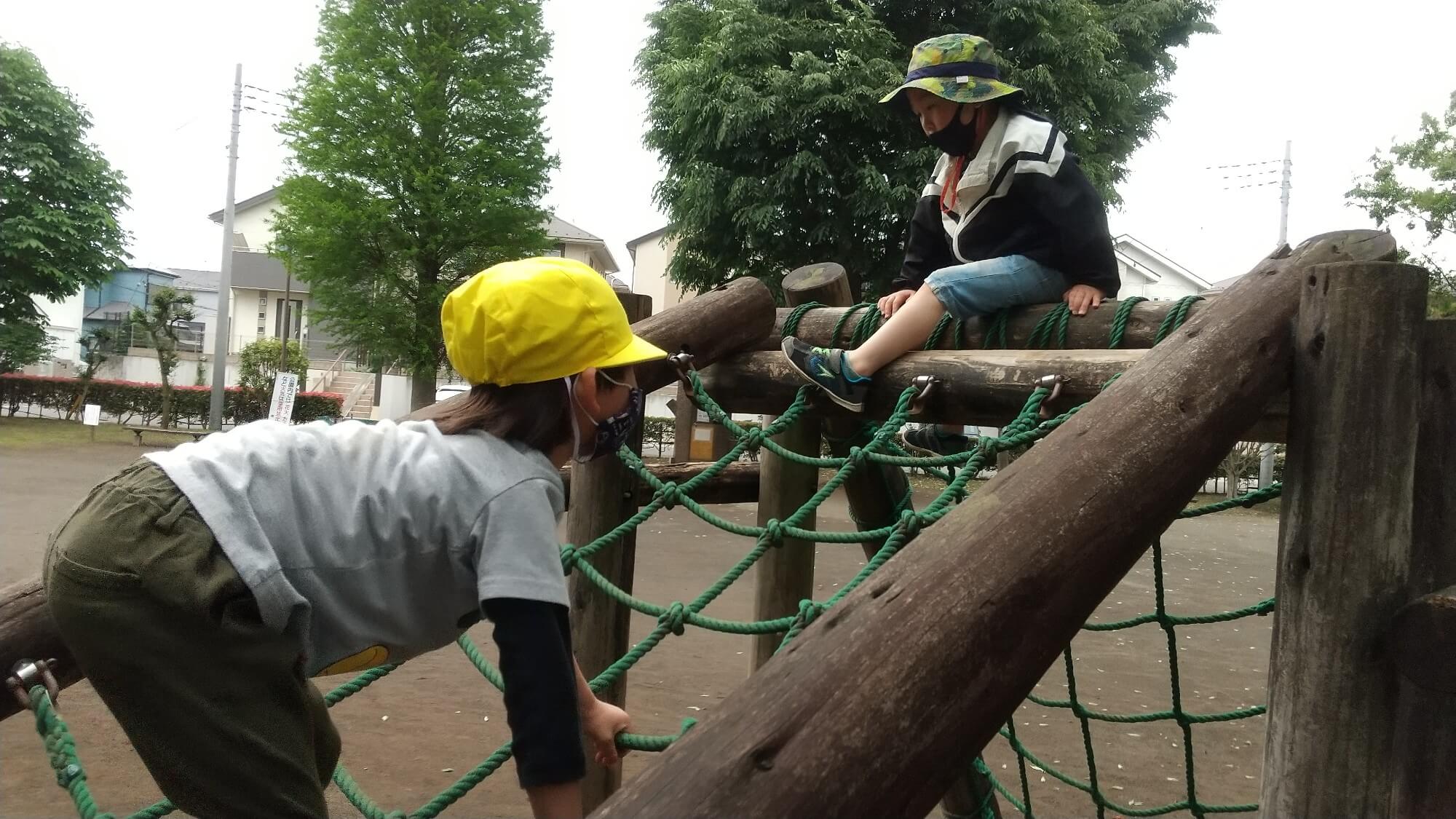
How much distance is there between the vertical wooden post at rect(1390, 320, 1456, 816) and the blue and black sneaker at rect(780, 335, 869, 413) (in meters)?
1.32

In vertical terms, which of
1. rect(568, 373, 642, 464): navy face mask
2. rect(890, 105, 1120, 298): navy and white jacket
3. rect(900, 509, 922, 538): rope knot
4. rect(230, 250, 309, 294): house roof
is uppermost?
rect(230, 250, 309, 294): house roof

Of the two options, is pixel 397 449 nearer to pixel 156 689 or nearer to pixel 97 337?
pixel 156 689

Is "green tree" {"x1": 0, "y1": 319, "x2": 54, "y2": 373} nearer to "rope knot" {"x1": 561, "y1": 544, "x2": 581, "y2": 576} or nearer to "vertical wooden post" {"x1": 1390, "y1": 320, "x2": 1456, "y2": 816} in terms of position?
"rope knot" {"x1": 561, "y1": 544, "x2": 581, "y2": 576}

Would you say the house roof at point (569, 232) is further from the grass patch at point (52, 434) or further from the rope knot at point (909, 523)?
the rope knot at point (909, 523)

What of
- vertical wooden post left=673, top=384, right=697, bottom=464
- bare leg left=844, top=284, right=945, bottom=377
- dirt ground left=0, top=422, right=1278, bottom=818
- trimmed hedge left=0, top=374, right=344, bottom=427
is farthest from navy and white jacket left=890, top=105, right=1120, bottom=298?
trimmed hedge left=0, top=374, right=344, bottom=427

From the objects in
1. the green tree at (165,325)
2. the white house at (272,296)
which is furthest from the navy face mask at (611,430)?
the white house at (272,296)

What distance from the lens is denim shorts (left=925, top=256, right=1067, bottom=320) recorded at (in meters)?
2.79

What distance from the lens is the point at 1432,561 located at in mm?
1736

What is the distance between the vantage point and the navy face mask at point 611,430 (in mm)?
1456

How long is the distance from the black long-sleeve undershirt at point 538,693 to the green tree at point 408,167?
18601mm

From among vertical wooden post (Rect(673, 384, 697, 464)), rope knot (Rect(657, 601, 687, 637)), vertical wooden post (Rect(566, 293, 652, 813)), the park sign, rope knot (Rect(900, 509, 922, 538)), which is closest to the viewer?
rope knot (Rect(900, 509, 922, 538))

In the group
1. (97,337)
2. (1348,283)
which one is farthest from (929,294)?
(97,337)

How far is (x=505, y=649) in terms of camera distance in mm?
1248

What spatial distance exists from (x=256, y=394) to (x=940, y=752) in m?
23.6
